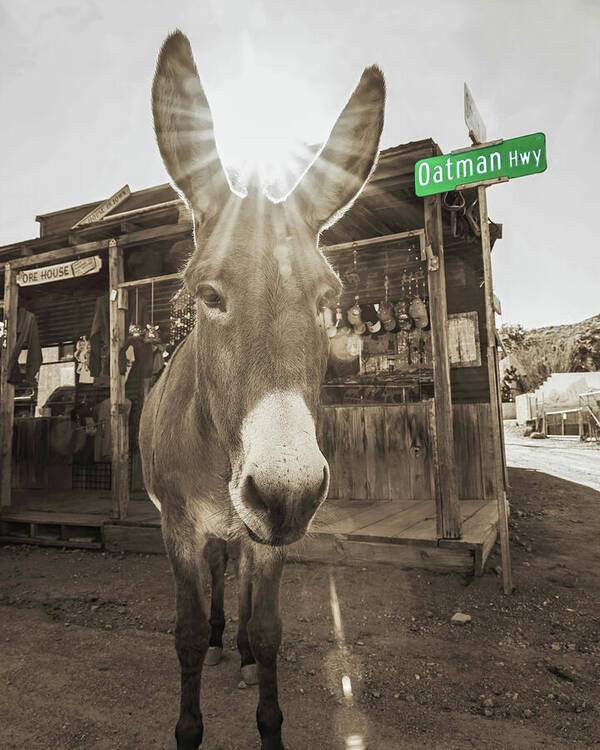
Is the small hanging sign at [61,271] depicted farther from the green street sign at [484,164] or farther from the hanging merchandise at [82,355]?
the green street sign at [484,164]

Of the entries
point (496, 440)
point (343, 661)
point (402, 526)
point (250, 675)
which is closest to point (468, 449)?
point (402, 526)

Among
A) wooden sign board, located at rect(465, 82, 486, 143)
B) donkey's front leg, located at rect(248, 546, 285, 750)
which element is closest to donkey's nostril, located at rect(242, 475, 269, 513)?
donkey's front leg, located at rect(248, 546, 285, 750)

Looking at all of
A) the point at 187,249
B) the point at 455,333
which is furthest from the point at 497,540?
the point at 187,249

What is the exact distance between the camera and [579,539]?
6.39 m

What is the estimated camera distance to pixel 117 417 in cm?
660

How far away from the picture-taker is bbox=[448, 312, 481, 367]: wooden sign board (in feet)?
29.6

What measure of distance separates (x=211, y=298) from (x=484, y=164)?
349 cm

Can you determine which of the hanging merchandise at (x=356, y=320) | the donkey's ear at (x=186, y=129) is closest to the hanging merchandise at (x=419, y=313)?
the hanging merchandise at (x=356, y=320)

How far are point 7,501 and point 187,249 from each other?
17.5ft

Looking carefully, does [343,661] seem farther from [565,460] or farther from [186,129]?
[565,460]

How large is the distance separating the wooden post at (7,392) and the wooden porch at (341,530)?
494 mm

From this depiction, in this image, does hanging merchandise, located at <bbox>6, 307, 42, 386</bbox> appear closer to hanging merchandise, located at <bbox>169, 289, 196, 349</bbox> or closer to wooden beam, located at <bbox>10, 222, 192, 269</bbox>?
wooden beam, located at <bbox>10, 222, 192, 269</bbox>

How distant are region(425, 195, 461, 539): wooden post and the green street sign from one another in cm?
94

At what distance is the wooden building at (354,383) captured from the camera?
5.28m
